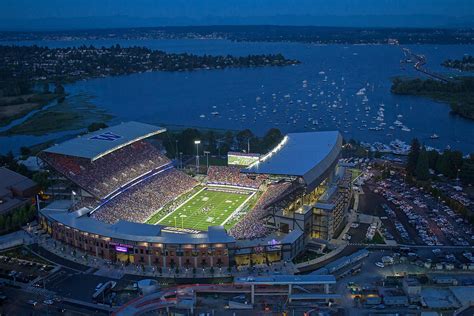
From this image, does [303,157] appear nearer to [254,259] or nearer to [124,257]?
[254,259]

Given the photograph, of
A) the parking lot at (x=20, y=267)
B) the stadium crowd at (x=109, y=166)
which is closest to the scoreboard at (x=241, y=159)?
the stadium crowd at (x=109, y=166)

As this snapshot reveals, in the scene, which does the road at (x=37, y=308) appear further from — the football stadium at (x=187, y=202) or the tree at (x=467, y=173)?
the tree at (x=467, y=173)

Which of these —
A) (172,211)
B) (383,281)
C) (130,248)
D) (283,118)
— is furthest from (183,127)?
(383,281)

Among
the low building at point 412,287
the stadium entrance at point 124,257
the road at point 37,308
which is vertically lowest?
the road at point 37,308

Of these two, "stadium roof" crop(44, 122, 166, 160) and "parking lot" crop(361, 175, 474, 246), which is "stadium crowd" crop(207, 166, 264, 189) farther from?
"parking lot" crop(361, 175, 474, 246)

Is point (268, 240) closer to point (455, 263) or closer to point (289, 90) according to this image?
point (455, 263)

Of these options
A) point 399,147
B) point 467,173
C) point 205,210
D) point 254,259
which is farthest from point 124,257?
point 399,147

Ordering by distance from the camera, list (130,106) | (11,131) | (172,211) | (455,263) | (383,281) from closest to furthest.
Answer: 1. (383,281)
2. (455,263)
3. (172,211)
4. (11,131)
5. (130,106)

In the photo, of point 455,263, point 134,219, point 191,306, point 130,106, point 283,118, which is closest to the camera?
point 191,306
